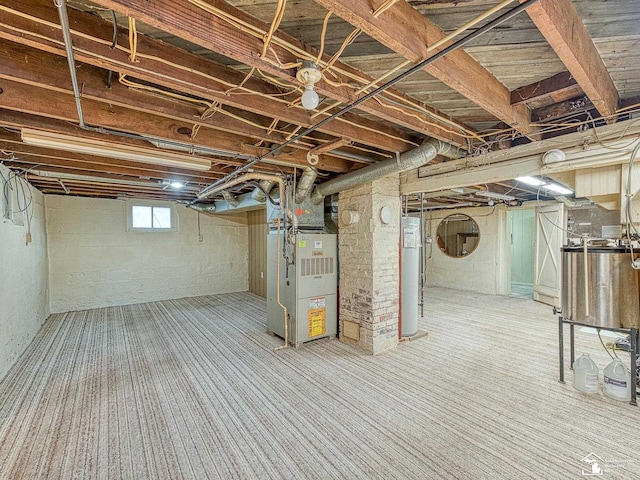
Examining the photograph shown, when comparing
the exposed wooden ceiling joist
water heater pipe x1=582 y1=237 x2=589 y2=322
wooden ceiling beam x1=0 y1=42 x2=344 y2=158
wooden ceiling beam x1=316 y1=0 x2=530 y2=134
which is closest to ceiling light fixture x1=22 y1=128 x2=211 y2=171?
the exposed wooden ceiling joist

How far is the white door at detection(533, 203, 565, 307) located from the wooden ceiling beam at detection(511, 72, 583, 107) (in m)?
4.43

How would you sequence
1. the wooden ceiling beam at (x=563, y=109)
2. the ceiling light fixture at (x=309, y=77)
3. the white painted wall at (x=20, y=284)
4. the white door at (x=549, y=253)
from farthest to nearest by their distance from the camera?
1. the white door at (x=549, y=253)
2. the white painted wall at (x=20, y=284)
3. the wooden ceiling beam at (x=563, y=109)
4. the ceiling light fixture at (x=309, y=77)

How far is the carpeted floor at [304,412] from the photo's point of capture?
182cm

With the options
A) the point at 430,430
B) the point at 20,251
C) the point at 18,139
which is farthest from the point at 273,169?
the point at 20,251

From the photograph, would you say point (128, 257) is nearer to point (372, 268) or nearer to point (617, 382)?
point (372, 268)

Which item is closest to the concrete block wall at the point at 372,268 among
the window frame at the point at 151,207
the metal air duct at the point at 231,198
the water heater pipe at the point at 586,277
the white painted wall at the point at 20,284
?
the water heater pipe at the point at 586,277

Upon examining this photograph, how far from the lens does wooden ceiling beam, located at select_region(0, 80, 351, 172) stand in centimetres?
182

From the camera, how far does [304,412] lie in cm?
235

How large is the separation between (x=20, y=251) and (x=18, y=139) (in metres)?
1.92

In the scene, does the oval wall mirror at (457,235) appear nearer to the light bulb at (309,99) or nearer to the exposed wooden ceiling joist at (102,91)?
the exposed wooden ceiling joist at (102,91)

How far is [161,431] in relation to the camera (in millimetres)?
2129

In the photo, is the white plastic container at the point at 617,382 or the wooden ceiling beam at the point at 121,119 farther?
the white plastic container at the point at 617,382

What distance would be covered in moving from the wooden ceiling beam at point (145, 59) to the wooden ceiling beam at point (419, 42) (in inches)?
33.0

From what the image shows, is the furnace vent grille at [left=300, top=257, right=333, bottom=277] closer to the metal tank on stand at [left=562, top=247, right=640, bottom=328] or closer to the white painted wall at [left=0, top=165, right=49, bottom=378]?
the metal tank on stand at [left=562, top=247, right=640, bottom=328]
